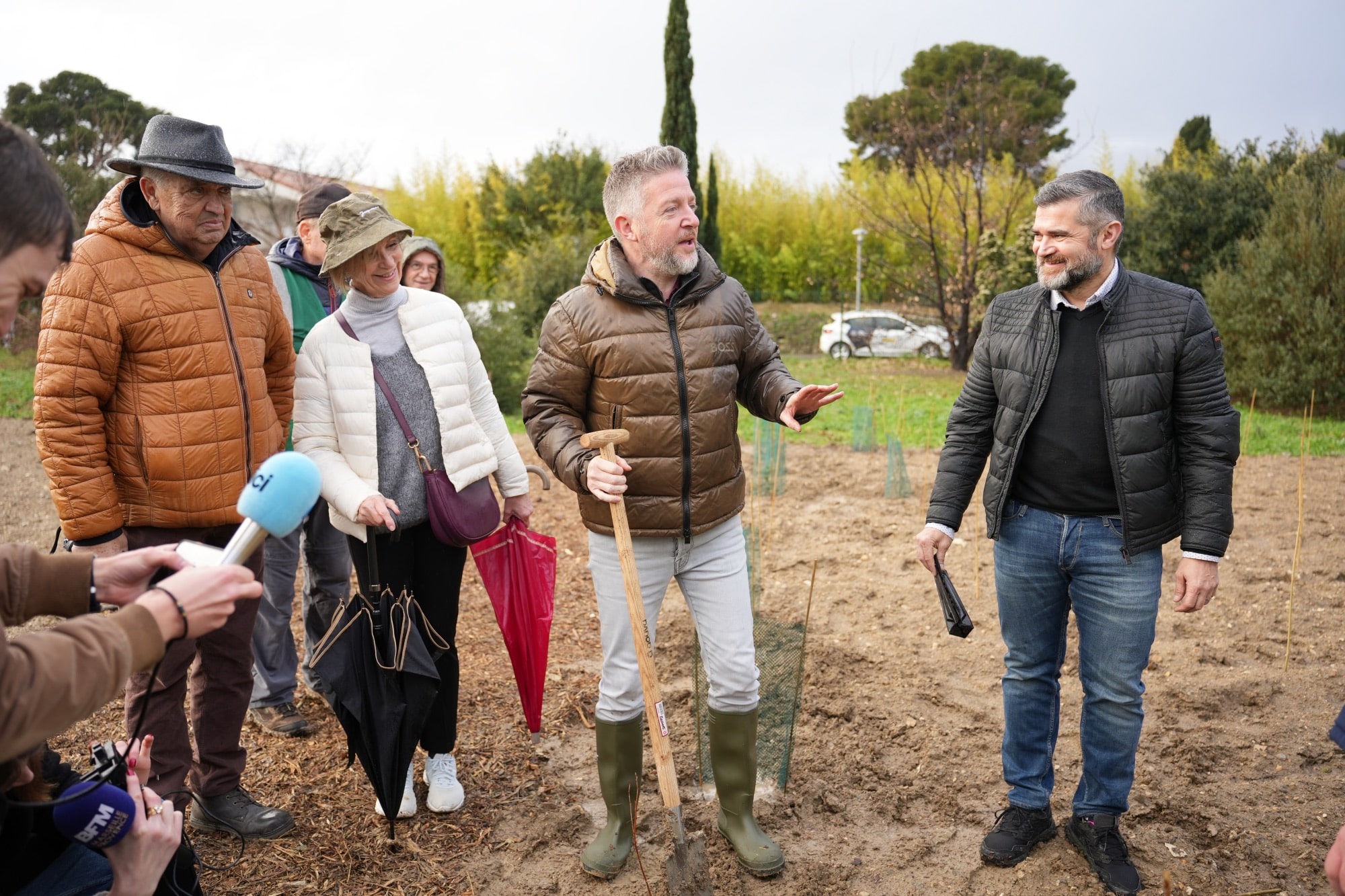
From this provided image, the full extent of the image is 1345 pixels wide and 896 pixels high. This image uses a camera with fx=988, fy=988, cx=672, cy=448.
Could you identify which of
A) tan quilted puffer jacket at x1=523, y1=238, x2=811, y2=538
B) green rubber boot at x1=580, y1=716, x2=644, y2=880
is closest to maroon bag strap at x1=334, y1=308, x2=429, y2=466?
tan quilted puffer jacket at x1=523, y1=238, x2=811, y2=538

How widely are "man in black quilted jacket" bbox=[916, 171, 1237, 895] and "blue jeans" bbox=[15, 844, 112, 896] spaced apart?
7.18 feet

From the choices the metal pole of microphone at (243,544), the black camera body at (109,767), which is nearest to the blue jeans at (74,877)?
the black camera body at (109,767)

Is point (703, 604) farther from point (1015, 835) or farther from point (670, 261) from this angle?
point (1015, 835)

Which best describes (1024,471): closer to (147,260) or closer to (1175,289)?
(1175,289)

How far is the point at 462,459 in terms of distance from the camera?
10.2 feet

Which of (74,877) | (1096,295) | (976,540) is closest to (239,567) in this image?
(74,877)

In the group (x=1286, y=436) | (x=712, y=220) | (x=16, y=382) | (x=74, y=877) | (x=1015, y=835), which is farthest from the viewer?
Answer: (x=712, y=220)

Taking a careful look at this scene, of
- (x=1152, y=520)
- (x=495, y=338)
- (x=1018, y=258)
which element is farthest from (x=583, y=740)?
(x=1018, y=258)

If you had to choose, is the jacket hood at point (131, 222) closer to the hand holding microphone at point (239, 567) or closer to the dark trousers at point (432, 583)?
the dark trousers at point (432, 583)

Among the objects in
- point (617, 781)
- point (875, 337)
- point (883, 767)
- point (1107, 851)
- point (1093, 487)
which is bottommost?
point (883, 767)

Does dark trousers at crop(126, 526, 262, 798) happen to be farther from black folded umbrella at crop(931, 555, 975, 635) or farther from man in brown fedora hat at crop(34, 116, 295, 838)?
black folded umbrella at crop(931, 555, 975, 635)

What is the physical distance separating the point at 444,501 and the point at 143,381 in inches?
35.0

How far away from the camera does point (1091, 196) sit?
269 centimetres

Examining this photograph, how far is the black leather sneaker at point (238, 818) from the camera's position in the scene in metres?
3.06
